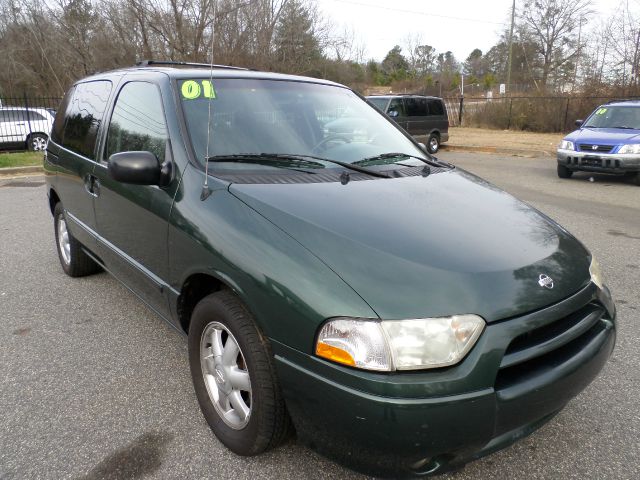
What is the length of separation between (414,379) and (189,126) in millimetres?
1743

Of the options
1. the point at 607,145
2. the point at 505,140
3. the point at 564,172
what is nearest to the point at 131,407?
the point at 607,145

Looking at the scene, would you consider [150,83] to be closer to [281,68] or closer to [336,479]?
[336,479]

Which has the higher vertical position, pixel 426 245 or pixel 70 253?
pixel 426 245

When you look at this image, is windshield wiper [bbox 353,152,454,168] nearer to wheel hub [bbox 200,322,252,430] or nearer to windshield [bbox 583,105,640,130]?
wheel hub [bbox 200,322,252,430]

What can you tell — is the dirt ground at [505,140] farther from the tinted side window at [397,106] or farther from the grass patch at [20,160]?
the grass patch at [20,160]

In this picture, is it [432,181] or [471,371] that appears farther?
[432,181]

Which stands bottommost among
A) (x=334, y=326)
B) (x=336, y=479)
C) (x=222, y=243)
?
(x=336, y=479)

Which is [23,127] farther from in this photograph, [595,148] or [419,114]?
[595,148]

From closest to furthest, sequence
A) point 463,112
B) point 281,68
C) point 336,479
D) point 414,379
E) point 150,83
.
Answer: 1. point 414,379
2. point 336,479
3. point 150,83
4. point 463,112
5. point 281,68

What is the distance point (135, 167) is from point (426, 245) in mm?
1423

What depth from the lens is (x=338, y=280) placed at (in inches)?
69.4

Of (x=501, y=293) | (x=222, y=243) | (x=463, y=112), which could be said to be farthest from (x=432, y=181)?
(x=463, y=112)

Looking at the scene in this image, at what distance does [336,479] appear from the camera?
211 centimetres

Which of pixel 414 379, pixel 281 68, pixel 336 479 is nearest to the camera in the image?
pixel 414 379
